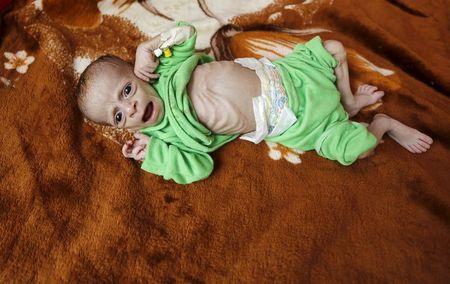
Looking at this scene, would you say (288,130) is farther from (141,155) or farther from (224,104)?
(141,155)

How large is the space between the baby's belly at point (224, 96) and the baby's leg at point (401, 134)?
1.12ft

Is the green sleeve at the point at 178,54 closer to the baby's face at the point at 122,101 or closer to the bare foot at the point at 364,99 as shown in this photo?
the baby's face at the point at 122,101

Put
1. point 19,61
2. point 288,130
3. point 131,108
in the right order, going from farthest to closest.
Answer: point 19,61 < point 288,130 < point 131,108

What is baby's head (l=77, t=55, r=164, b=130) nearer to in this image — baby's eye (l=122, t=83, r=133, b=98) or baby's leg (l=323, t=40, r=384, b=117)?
baby's eye (l=122, t=83, r=133, b=98)

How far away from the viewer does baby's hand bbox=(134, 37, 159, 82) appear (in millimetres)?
1129

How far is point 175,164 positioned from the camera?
1.13 m

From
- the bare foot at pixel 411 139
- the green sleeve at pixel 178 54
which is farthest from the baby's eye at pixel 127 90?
the bare foot at pixel 411 139

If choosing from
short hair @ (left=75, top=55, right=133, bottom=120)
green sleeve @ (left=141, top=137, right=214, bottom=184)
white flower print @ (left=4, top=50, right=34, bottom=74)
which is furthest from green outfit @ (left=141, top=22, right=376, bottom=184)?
white flower print @ (left=4, top=50, right=34, bottom=74)

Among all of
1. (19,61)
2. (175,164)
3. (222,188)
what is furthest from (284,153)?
(19,61)

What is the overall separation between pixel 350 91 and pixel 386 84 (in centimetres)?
14

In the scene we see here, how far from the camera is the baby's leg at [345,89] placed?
1247mm

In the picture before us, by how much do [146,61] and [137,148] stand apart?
24cm

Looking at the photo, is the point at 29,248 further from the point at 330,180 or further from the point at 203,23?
the point at 203,23

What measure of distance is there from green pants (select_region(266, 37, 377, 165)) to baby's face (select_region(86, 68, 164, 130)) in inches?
14.1
